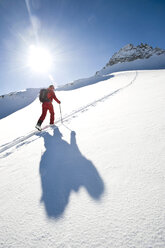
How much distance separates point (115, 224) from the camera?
0.98 metres

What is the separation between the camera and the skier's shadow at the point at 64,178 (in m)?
1.30

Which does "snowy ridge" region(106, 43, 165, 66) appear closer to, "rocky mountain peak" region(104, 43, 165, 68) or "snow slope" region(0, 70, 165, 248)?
"rocky mountain peak" region(104, 43, 165, 68)

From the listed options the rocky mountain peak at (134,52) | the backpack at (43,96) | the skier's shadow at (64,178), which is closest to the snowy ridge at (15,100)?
the backpack at (43,96)

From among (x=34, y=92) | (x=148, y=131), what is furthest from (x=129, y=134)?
(x=34, y=92)

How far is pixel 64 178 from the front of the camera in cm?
165

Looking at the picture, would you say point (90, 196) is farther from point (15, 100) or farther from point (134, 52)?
point (134, 52)

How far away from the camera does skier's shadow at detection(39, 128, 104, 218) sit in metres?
Result: 1.30

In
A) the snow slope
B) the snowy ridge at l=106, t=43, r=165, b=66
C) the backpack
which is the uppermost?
the snowy ridge at l=106, t=43, r=165, b=66

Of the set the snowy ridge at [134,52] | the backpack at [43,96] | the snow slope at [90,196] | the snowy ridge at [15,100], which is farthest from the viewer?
the snowy ridge at [134,52]

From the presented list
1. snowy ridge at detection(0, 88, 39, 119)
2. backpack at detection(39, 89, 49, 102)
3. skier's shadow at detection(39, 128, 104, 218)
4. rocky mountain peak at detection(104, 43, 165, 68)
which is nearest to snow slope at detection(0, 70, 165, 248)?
skier's shadow at detection(39, 128, 104, 218)

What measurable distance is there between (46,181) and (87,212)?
2.48 ft

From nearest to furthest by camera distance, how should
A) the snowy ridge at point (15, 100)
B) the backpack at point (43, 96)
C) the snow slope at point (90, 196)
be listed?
the snow slope at point (90, 196) < the backpack at point (43, 96) < the snowy ridge at point (15, 100)

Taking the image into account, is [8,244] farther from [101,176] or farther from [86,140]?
[86,140]

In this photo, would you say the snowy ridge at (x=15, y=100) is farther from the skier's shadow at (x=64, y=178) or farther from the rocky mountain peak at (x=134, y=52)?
the rocky mountain peak at (x=134, y=52)
